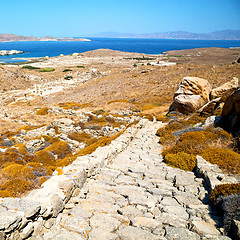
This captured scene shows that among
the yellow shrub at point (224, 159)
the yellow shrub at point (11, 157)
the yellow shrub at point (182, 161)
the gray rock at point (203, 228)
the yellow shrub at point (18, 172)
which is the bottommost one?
the yellow shrub at point (11, 157)

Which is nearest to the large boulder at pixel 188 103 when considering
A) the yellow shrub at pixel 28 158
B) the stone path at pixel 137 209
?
the stone path at pixel 137 209

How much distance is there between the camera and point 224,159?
8953 millimetres

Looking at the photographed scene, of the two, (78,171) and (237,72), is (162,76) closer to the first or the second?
(237,72)

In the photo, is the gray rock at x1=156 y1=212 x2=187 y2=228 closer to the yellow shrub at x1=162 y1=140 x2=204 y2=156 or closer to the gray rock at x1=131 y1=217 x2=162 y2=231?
the gray rock at x1=131 y1=217 x2=162 y2=231

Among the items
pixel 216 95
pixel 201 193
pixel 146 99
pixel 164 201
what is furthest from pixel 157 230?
pixel 146 99

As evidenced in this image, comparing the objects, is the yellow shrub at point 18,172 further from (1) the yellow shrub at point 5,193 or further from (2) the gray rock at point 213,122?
(2) the gray rock at point 213,122

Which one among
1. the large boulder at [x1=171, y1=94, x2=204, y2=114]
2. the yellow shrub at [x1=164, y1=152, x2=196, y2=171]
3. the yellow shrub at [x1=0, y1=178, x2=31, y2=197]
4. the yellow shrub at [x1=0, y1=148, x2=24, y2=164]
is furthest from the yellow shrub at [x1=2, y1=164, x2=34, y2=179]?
the large boulder at [x1=171, y1=94, x2=204, y2=114]

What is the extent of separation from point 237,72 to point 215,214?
1722 inches

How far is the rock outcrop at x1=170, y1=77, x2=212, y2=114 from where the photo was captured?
23016mm

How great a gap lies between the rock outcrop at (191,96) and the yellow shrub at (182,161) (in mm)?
14326

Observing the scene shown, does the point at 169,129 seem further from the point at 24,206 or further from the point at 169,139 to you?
the point at 24,206

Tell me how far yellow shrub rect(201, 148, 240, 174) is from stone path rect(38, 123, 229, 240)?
57.4 inches

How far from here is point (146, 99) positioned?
38.0 m

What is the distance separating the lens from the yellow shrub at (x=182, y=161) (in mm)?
9211
